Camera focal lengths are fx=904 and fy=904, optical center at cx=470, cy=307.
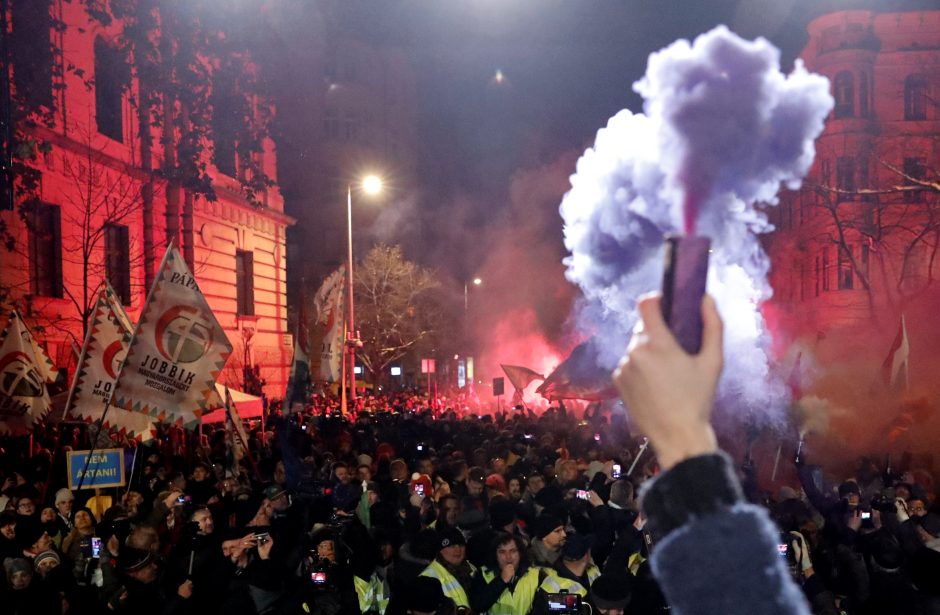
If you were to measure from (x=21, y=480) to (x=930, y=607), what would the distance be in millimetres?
10231

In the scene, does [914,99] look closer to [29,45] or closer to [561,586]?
[29,45]

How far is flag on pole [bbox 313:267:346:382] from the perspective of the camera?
19344 mm

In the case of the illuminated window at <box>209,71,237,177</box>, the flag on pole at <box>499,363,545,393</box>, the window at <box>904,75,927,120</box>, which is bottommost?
the flag on pole at <box>499,363,545,393</box>

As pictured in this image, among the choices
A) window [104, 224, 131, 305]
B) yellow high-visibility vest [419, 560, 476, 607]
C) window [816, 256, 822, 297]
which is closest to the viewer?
yellow high-visibility vest [419, 560, 476, 607]

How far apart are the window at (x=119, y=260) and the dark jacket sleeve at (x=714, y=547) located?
2205 cm

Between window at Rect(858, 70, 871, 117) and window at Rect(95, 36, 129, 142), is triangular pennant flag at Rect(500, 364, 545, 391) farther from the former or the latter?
window at Rect(858, 70, 871, 117)

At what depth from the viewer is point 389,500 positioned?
1018 cm

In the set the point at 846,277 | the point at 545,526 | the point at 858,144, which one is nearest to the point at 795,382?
the point at 545,526

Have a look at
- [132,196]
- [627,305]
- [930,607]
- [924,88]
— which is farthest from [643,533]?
[924,88]

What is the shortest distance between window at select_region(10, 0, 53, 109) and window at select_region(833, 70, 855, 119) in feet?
110

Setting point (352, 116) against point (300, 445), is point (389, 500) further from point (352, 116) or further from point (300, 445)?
point (352, 116)

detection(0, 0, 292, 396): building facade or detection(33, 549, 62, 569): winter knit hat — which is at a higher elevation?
detection(0, 0, 292, 396): building facade

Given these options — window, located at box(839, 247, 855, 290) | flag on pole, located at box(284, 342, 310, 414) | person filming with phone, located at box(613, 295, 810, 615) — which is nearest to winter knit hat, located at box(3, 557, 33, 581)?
person filming with phone, located at box(613, 295, 810, 615)

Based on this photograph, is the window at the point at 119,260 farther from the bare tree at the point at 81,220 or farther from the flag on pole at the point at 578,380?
the flag on pole at the point at 578,380
